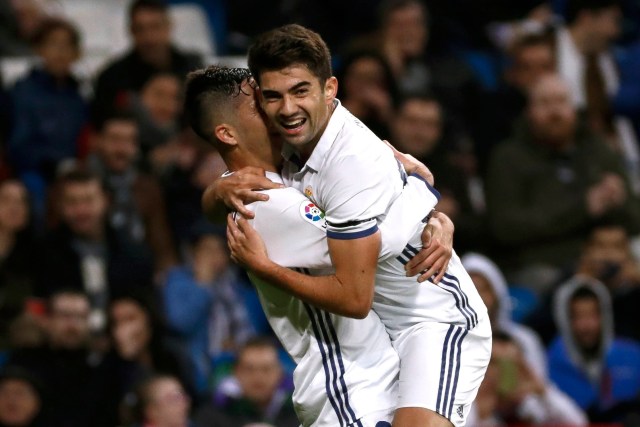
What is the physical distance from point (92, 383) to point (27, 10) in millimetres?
3068

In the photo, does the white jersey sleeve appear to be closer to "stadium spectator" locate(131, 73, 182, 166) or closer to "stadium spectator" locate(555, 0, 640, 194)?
"stadium spectator" locate(131, 73, 182, 166)

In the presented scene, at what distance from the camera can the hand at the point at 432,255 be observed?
4.54 metres

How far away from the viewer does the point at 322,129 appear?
4.34 m

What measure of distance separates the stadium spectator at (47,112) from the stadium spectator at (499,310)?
2581mm

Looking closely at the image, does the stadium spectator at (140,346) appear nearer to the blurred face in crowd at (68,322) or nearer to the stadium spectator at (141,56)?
the blurred face in crowd at (68,322)

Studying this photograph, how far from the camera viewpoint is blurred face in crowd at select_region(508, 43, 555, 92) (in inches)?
401

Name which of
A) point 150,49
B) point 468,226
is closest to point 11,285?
point 150,49

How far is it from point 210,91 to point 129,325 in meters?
3.60

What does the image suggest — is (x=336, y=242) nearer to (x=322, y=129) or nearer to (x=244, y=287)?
(x=322, y=129)

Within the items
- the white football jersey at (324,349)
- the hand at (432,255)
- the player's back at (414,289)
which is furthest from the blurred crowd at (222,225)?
the hand at (432,255)

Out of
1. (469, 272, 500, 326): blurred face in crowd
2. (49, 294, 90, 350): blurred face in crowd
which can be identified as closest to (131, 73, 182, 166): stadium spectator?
(49, 294, 90, 350): blurred face in crowd

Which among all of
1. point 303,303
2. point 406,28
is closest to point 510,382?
point 406,28

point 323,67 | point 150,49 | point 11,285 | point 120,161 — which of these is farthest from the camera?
point 150,49

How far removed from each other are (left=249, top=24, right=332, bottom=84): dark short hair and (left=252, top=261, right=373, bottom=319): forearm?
1.98 feet
